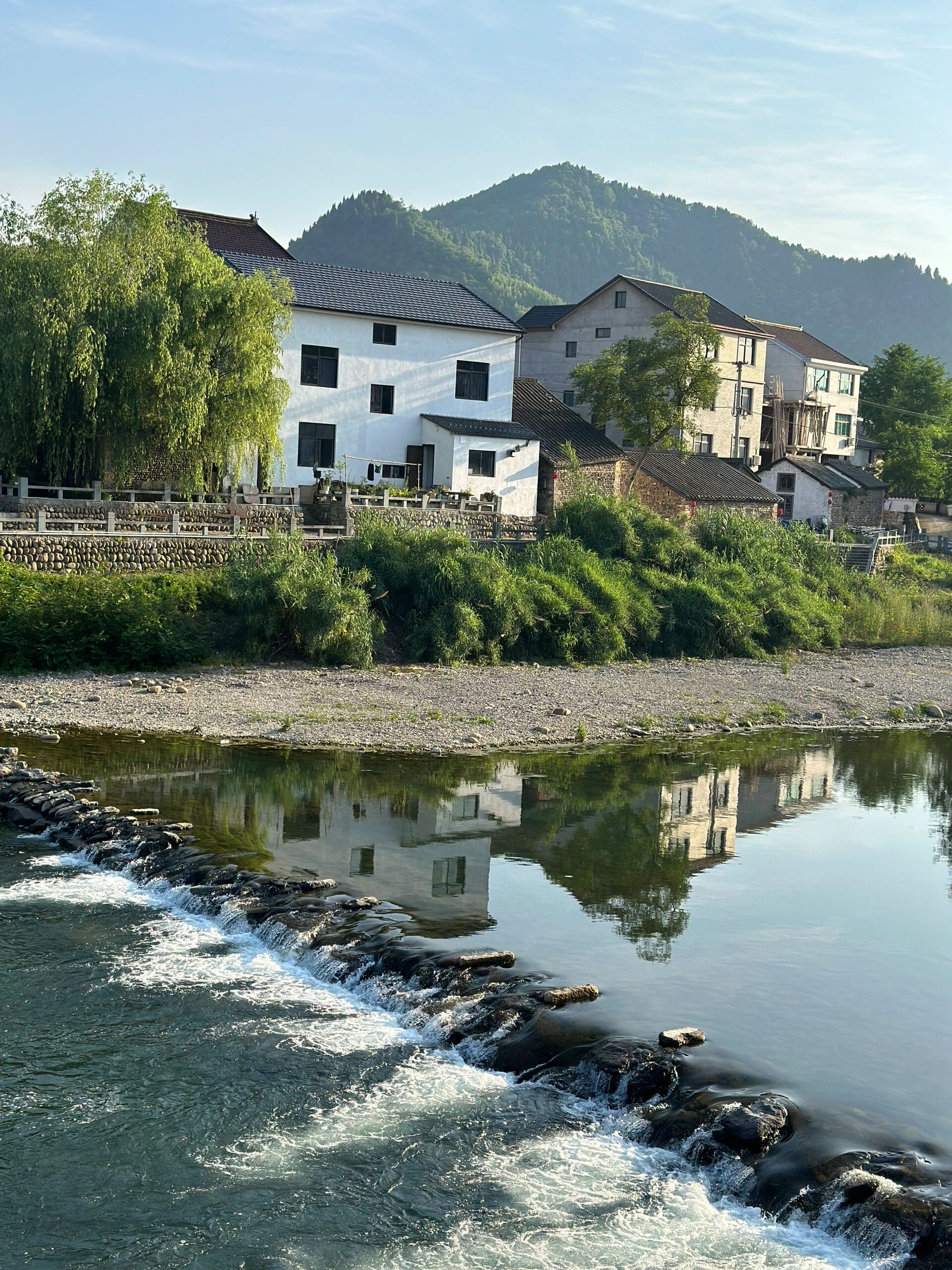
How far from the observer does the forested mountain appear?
137250 mm

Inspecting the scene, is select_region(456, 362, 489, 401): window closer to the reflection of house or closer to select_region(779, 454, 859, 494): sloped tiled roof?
select_region(779, 454, 859, 494): sloped tiled roof

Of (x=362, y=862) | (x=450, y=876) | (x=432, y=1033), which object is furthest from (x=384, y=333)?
(x=432, y=1033)

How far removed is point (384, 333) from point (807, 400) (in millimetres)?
35523

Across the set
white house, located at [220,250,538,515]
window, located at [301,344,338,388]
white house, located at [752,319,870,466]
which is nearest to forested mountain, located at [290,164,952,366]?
white house, located at [752,319,870,466]

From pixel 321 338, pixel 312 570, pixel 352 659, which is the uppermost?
pixel 321 338

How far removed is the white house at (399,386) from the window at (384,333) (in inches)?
1.5

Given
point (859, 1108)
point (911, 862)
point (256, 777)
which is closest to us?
point (859, 1108)

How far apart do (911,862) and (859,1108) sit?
919cm

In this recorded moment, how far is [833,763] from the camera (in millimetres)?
26484

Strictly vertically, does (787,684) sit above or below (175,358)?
below

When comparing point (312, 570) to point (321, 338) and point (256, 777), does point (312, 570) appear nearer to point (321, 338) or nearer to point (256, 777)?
point (256, 777)

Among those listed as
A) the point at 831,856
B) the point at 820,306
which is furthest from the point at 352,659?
the point at 820,306

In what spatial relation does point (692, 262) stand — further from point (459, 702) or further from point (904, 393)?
point (459, 702)

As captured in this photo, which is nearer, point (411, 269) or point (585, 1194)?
point (585, 1194)
